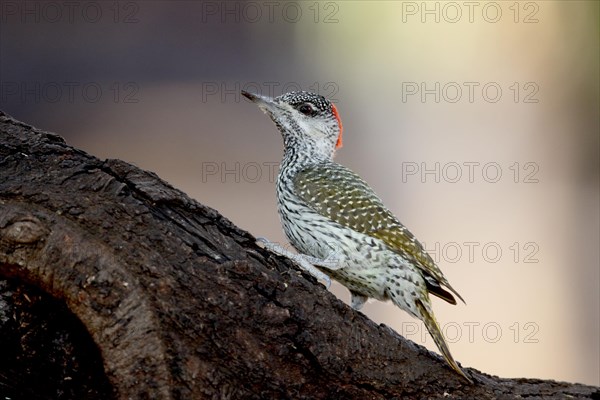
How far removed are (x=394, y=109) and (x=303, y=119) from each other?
1.62 metres

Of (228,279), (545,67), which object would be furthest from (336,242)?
(545,67)

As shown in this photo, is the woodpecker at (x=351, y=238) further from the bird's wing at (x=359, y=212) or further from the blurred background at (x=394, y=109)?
the blurred background at (x=394, y=109)

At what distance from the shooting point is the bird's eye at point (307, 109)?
2105mm

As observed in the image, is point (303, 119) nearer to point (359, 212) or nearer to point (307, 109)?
point (307, 109)

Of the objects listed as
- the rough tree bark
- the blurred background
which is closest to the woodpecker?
the rough tree bark

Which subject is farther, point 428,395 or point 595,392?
point 595,392

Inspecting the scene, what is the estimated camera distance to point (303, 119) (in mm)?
2104

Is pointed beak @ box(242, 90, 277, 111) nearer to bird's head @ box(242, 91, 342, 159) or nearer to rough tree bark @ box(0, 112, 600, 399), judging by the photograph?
bird's head @ box(242, 91, 342, 159)

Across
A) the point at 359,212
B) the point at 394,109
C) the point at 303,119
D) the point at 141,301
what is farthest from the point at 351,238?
the point at 394,109

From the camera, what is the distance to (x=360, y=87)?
3574mm

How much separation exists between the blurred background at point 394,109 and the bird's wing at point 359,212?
1185mm

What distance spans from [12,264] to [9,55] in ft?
7.68

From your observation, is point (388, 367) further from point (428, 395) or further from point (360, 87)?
point (360, 87)

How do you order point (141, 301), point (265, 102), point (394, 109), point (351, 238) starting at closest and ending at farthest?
1. point (141, 301)
2. point (351, 238)
3. point (265, 102)
4. point (394, 109)
